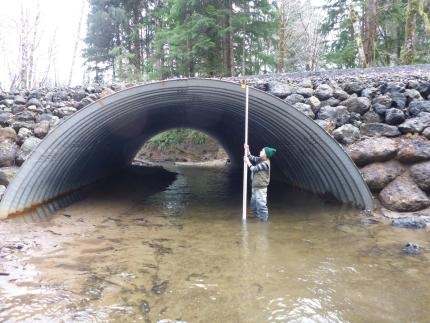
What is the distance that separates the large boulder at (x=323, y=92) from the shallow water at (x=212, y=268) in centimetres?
273

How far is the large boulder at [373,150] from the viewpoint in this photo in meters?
7.87

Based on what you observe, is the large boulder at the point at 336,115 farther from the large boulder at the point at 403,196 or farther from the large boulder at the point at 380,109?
the large boulder at the point at 403,196

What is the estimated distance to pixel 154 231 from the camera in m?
6.76

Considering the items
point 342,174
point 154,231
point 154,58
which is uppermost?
point 154,58

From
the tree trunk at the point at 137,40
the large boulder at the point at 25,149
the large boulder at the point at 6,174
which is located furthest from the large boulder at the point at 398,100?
the tree trunk at the point at 137,40

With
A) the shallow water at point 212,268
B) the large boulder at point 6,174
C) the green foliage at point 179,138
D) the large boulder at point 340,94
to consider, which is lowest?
the shallow water at point 212,268

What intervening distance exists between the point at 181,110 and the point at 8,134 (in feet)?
15.1

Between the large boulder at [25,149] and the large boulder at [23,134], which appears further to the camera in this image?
the large boulder at [23,134]

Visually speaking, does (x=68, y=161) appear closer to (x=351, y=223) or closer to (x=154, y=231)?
(x=154, y=231)

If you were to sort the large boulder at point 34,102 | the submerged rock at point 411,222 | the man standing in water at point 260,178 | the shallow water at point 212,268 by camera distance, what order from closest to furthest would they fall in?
the shallow water at point 212,268, the submerged rock at point 411,222, the man standing in water at point 260,178, the large boulder at point 34,102

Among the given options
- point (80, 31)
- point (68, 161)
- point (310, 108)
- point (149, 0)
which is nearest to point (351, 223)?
point (310, 108)

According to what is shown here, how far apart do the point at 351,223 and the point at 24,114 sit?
802 cm

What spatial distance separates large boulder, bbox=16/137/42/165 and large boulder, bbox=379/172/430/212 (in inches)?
302

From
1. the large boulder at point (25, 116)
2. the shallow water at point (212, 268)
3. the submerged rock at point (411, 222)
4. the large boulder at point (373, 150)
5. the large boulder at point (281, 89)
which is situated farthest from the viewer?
the large boulder at point (281, 89)
